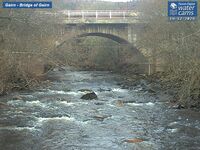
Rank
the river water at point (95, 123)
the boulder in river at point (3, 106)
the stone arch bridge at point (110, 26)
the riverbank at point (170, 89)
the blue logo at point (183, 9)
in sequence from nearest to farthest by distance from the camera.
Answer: the river water at point (95, 123) → the boulder in river at point (3, 106) → the riverbank at point (170, 89) → the blue logo at point (183, 9) → the stone arch bridge at point (110, 26)

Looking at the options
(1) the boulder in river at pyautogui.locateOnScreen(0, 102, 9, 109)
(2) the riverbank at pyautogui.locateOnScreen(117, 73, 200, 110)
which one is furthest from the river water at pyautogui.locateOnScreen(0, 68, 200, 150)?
(2) the riverbank at pyautogui.locateOnScreen(117, 73, 200, 110)

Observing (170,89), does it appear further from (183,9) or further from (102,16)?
(102,16)

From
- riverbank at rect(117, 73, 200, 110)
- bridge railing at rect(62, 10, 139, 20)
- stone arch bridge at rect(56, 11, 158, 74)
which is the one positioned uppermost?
bridge railing at rect(62, 10, 139, 20)

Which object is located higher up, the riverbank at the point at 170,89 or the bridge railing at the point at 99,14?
the bridge railing at the point at 99,14

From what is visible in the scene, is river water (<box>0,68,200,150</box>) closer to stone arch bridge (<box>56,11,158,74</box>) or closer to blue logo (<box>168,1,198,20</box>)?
blue logo (<box>168,1,198,20</box>)

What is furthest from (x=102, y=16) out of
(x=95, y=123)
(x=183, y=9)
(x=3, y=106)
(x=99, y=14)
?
(x=95, y=123)

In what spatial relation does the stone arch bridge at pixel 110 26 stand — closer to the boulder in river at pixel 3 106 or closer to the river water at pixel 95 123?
the river water at pixel 95 123

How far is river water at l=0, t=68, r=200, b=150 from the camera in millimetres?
14227

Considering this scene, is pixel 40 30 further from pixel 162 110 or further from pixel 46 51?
pixel 162 110

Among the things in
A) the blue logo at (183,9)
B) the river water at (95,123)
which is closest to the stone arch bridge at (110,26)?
the river water at (95,123)

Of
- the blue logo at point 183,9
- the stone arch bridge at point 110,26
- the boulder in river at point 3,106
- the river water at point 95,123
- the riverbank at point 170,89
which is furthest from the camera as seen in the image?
the stone arch bridge at point 110,26

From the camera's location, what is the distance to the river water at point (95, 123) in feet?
46.7

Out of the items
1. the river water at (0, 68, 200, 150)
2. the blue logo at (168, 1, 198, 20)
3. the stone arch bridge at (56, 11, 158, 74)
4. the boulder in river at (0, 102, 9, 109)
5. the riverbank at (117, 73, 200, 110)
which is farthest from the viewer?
the stone arch bridge at (56, 11, 158, 74)

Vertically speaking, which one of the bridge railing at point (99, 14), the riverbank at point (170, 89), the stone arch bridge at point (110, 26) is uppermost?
the bridge railing at point (99, 14)
